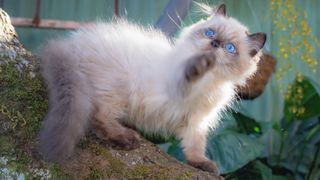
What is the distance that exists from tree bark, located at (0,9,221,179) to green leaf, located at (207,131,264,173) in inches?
54.5

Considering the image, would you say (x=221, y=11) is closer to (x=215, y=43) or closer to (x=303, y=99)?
(x=215, y=43)

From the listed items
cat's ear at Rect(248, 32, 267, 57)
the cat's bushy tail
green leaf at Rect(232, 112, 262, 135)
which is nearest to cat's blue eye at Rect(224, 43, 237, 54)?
cat's ear at Rect(248, 32, 267, 57)

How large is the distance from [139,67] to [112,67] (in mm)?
130

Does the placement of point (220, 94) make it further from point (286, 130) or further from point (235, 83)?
point (286, 130)

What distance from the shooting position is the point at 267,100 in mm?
5133

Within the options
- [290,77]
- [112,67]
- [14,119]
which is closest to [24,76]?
[14,119]

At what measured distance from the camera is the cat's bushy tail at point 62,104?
174 cm

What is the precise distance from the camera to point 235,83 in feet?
8.02

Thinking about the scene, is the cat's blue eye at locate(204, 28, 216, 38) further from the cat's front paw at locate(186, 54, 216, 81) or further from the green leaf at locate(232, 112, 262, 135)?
the green leaf at locate(232, 112, 262, 135)

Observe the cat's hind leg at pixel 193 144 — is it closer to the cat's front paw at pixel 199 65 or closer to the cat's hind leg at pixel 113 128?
the cat's hind leg at pixel 113 128

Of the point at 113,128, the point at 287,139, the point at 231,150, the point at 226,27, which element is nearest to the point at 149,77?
the point at 113,128

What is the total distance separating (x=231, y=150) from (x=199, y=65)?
66.7 inches

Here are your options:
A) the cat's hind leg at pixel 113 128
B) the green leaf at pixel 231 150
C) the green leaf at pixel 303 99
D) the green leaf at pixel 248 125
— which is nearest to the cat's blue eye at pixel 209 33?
the cat's hind leg at pixel 113 128

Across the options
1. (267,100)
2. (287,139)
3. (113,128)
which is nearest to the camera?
(113,128)
